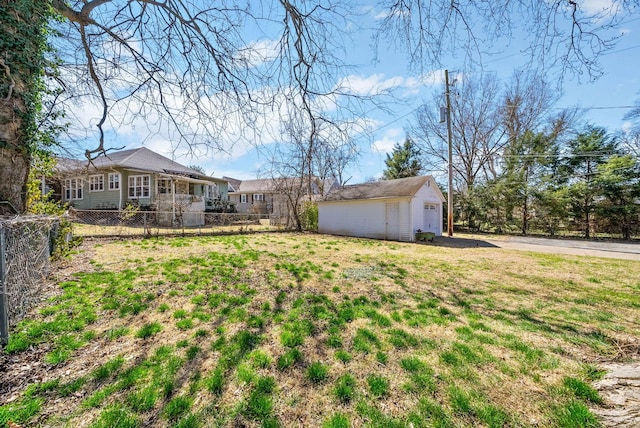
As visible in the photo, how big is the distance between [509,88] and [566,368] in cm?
2446

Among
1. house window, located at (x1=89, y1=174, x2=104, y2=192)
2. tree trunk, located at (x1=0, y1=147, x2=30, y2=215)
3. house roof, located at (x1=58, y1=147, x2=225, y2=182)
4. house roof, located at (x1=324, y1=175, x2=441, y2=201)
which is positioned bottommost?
tree trunk, located at (x1=0, y1=147, x2=30, y2=215)

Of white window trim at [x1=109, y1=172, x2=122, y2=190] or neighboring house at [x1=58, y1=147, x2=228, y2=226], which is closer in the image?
neighboring house at [x1=58, y1=147, x2=228, y2=226]

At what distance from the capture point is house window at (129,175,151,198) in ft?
57.3

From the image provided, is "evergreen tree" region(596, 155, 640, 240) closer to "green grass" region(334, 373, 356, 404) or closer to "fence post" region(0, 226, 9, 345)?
"green grass" region(334, 373, 356, 404)

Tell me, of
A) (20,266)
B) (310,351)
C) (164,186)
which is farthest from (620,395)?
(164,186)

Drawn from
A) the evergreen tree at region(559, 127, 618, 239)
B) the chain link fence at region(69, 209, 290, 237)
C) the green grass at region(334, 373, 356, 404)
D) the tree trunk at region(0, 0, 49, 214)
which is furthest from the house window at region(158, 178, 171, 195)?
the evergreen tree at region(559, 127, 618, 239)

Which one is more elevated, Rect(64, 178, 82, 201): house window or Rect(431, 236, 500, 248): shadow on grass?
Rect(64, 178, 82, 201): house window

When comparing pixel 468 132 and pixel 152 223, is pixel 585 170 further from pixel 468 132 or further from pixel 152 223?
pixel 152 223

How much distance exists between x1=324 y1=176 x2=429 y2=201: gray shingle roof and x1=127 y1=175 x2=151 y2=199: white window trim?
1168 cm

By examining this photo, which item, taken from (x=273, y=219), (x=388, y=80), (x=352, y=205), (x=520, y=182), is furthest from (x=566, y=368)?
(x=520, y=182)

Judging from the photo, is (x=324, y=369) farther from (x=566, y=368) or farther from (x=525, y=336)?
(x=525, y=336)

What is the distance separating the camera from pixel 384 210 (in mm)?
14922

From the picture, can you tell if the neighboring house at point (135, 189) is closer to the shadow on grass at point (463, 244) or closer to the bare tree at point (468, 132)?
the shadow on grass at point (463, 244)

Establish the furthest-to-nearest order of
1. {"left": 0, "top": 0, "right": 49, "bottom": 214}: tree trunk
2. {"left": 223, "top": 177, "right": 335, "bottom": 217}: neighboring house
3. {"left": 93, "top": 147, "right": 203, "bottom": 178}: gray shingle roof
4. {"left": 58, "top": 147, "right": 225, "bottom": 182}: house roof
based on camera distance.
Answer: {"left": 223, "top": 177, "right": 335, "bottom": 217}: neighboring house
{"left": 93, "top": 147, "right": 203, "bottom": 178}: gray shingle roof
{"left": 58, "top": 147, "right": 225, "bottom": 182}: house roof
{"left": 0, "top": 0, "right": 49, "bottom": 214}: tree trunk
